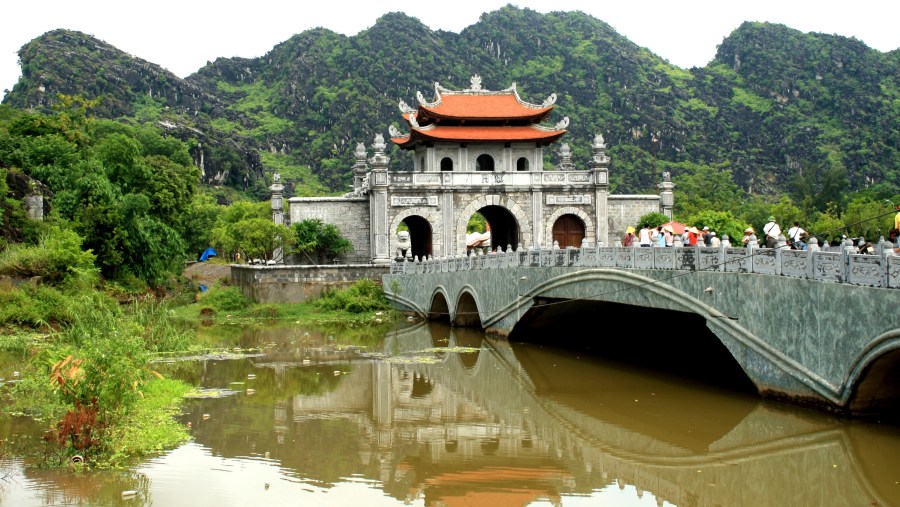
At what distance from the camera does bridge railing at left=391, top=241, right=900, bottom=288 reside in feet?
38.7

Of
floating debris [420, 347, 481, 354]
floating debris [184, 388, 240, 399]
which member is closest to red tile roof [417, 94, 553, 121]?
floating debris [420, 347, 481, 354]

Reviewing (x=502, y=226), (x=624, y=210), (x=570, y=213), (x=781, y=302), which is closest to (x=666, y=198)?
(x=624, y=210)

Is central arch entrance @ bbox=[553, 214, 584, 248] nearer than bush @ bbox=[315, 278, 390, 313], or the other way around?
bush @ bbox=[315, 278, 390, 313]

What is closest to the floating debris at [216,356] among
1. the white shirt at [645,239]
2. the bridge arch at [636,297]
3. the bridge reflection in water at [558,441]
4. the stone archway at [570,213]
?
the bridge reflection in water at [558,441]

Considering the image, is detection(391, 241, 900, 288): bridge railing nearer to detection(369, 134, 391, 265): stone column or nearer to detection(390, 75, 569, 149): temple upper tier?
detection(369, 134, 391, 265): stone column

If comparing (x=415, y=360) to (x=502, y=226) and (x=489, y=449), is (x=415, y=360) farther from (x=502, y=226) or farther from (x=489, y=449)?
(x=502, y=226)

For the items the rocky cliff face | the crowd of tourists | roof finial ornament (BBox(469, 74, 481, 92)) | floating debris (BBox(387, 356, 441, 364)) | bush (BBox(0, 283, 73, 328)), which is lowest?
floating debris (BBox(387, 356, 441, 364))

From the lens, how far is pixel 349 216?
38.3m

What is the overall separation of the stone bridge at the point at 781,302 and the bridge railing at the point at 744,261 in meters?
0.02

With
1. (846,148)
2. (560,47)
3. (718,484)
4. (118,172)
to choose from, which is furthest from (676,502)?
(560,47)

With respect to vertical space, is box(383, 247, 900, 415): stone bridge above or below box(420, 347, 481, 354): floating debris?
above

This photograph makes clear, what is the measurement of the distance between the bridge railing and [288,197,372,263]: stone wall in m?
14.4

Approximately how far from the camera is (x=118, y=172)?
38.0 m

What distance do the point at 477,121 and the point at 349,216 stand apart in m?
6.47
